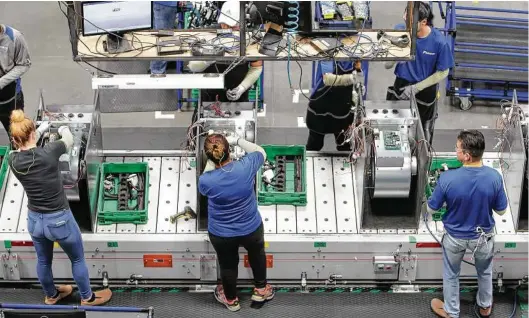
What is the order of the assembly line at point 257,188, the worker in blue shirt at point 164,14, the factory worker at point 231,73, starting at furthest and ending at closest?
the worker in blue shirt at point 164,14, the factory worker at point 231,73, the assembly line at point 257,188

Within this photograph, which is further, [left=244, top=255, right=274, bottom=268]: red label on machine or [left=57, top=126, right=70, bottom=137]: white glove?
[left=244, top=255, right=274, bottom=268]: red label on machine

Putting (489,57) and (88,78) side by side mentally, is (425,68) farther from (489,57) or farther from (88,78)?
(88,78)

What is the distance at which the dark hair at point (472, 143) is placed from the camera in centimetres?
689

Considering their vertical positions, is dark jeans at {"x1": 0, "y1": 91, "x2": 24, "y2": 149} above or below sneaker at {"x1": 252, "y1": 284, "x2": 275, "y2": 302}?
above

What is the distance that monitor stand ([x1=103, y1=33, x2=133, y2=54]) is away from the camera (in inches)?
290

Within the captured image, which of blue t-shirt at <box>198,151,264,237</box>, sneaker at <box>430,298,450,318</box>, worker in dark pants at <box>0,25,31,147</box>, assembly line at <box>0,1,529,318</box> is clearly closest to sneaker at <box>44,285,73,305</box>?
assembly line at <box>0,1,529,318</box>

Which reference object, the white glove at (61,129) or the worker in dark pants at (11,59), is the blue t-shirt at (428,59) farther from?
the worker in dark pants at (11,59)

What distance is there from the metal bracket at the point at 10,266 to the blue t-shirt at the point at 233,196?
1671 mm

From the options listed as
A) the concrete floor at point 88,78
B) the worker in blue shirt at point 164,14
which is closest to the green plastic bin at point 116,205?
the concrete floor at point 88,78

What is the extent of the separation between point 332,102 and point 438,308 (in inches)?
74.6

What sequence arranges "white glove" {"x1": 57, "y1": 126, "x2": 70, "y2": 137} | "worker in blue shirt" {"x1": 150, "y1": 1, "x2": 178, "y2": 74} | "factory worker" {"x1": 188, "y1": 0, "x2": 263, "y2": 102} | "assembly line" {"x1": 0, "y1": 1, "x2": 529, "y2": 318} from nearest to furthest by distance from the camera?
1. "assembly line" {"x1": 0, "y1": 1, "x2": 529, "y2": 318}
2. "white glove" {"x1": 57, "y1": 126, "x2": 70, "y2": 137}
3. "factory worker" {"x1": 188, "y1": 0, "x2": 263, "y2": 102}
4. "worker in blue shirt" {"x1": 150, "y1": 1, "x2": 178, "y2": 74}

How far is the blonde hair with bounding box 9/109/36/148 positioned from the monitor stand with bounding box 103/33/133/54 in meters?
0.85

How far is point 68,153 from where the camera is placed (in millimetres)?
7703

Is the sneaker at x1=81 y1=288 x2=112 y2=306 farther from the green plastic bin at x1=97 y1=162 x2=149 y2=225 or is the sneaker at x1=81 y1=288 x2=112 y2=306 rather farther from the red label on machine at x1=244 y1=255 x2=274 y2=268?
the red label on machine at x1=244 y1=255 x2=274 y2=268
